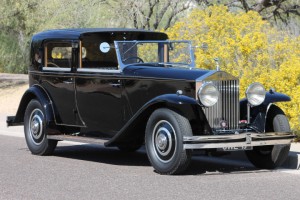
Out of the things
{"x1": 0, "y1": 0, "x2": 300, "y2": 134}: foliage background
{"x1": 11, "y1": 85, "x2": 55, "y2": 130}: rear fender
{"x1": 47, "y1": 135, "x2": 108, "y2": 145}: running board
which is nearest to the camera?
{"x1": 47, "y1": 135, "x2": 108, "y2": 145}: running board

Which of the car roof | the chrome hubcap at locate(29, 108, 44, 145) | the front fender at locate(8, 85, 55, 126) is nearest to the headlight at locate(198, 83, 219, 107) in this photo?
the car roof

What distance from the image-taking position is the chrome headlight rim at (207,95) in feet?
33.6

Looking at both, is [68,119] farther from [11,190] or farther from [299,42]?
[299,42]

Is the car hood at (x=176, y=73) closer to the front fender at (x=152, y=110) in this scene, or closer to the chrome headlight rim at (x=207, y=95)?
the chrome headlight rim at (x=207, y=95)

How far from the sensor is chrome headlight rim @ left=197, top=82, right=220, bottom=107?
404 inches

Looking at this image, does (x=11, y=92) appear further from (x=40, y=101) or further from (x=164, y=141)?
(x=164, y=141)

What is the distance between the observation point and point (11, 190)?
29.6ft

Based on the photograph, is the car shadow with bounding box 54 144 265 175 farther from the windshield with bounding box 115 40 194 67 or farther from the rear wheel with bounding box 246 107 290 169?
the windshield with bounding box 115 40 194 67

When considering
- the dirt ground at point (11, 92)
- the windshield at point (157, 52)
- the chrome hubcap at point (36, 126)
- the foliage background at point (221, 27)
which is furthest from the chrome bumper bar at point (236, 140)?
the dirt ground at point (11, 92)

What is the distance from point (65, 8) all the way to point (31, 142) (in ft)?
44.4

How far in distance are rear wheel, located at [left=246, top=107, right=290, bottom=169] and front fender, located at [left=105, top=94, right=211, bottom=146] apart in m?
1.11

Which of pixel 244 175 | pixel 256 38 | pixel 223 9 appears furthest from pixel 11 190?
pixel 223 9

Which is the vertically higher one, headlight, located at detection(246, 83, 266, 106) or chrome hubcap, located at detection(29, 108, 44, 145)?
headlight, located at detection(246, 83, 266, 106)

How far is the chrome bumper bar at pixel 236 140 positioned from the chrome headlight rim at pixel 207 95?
1.84 ft
